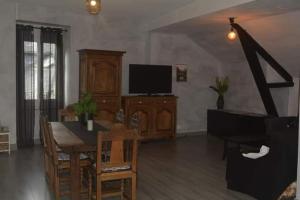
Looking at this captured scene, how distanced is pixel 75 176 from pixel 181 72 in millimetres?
4926

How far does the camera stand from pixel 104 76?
256 inches

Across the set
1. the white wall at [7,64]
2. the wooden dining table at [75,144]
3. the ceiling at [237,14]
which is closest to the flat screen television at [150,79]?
the ceiling at [237,14]

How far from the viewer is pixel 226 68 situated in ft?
27.5

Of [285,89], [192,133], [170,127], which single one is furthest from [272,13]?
[192,133]

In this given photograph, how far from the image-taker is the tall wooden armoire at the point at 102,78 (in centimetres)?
635

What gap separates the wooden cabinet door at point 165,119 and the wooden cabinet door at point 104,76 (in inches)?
44.0

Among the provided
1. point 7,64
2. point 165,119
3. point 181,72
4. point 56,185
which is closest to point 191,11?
point 181,72

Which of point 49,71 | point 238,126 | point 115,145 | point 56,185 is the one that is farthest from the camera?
point 238,126

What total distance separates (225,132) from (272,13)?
3.09 metres

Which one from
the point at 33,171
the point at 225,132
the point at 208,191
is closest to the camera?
the point at 208,191

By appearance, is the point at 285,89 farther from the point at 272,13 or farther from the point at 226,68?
the point at 272,13

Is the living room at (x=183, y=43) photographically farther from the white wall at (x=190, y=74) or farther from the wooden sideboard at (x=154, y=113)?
the wooden sideboard at (x=154, y=113)

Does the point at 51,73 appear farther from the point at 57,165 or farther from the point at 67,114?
the point at 57,165

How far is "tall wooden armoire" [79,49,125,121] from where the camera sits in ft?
20.8
